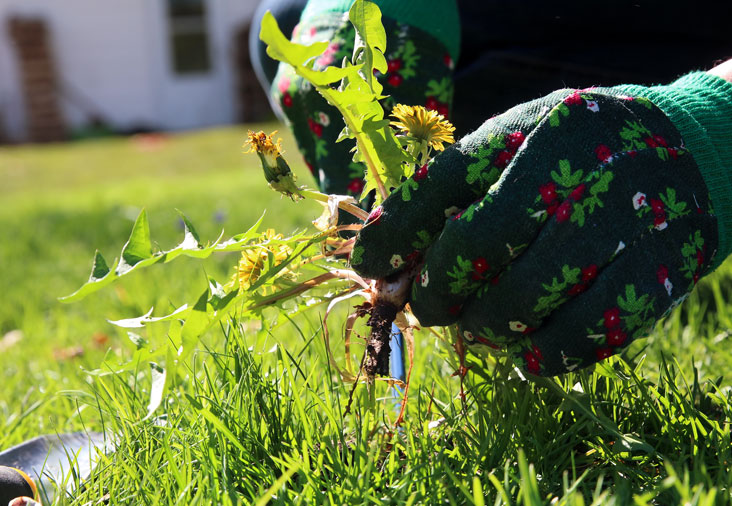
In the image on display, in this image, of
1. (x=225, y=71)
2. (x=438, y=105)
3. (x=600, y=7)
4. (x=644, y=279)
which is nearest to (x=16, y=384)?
(x=438, y=105)

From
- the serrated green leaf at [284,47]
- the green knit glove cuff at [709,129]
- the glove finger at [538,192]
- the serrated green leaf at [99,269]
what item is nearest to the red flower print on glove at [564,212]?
the glove finger at [538,192]

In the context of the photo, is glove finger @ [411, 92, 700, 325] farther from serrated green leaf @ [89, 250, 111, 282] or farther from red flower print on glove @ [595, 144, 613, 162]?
serrated green leaf @ [89, 250, 111, 282]

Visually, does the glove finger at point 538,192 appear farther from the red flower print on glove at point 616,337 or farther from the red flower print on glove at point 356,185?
the red flower print on glove at point 356,185

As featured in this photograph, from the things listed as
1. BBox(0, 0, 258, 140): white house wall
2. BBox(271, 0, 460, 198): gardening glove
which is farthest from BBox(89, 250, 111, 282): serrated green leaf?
BBox(0, 0, 258, 140): white house wall

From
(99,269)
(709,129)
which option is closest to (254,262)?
(99,269)

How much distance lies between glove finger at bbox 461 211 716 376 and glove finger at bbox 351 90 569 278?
17 cm

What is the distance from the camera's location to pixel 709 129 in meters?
1.08

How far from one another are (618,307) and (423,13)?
947 millimetres

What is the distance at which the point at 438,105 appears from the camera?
1.67 meters

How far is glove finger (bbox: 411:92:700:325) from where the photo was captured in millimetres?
964

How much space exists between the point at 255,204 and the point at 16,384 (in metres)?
2.95

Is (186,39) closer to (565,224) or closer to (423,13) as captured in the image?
(423,13)

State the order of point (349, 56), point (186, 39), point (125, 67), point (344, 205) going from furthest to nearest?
point (186, 39) < point (125, 67) < point (349, 56) < point (344, 205)

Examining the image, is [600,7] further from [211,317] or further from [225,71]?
[225,71]
